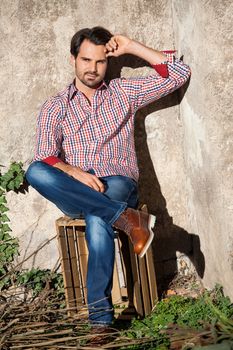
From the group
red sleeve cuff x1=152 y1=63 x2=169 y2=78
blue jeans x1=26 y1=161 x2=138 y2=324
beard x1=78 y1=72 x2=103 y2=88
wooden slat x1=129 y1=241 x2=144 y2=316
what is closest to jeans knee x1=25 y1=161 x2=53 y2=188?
blue jeans x1=26 y1=161 x2=138 y2=324

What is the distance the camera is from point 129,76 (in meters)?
5.25

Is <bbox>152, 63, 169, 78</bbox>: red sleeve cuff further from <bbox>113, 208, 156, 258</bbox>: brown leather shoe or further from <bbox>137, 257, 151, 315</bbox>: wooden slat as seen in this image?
<bbox>137, 257, 151, 315</bbox>: wooden slat

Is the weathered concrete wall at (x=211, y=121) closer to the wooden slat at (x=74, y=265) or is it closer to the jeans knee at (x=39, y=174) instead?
the wooden slat at (x=74, y=265)

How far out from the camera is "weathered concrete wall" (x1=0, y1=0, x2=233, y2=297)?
467 centimetres

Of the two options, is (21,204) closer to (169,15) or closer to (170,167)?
(170,167)

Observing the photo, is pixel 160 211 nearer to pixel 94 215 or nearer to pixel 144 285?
pixel 144 285

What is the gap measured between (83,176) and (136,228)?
21.3 inches

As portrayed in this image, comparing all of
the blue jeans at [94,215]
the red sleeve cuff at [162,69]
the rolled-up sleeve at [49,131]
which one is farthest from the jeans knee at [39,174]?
the red sleeve cuff at [162,69]

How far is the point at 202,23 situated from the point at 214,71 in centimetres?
33

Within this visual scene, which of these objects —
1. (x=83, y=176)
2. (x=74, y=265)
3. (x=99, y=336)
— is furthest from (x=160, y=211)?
(x=99, y=336)

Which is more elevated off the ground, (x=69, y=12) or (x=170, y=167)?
(x=69, y=12)

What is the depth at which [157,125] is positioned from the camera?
17.5 ft

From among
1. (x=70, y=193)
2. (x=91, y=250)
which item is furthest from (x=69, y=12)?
(x=91, y=250)

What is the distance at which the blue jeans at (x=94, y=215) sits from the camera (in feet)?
14.4
